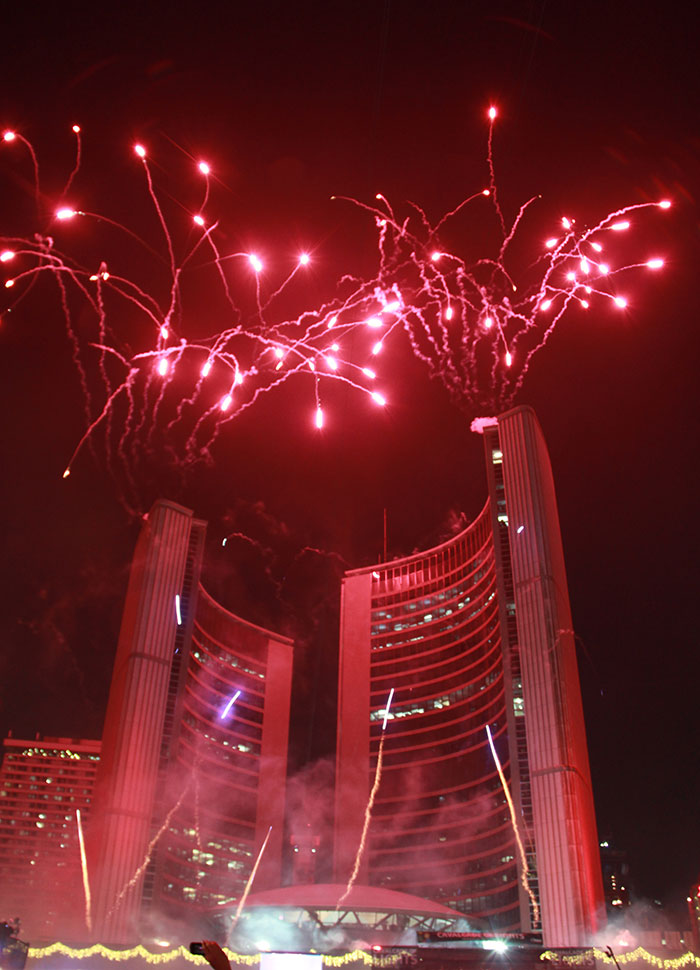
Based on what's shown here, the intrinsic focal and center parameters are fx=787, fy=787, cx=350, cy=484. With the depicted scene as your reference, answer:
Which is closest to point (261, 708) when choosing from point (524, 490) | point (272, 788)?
point (272, 788)

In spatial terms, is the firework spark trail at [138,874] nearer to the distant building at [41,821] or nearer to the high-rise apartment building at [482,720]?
the high-rise apartment building at [482,720]

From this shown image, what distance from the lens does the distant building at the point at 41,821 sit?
150 metres

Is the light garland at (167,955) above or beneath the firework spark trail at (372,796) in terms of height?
beneath

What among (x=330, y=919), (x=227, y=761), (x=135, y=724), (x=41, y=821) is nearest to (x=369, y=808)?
(x=227, y=761)

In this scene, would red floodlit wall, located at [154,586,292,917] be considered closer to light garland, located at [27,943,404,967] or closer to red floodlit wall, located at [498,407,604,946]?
light garland, located at [27,943,404,967]

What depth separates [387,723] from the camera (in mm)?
101875

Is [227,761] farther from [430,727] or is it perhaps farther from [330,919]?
[330,919]

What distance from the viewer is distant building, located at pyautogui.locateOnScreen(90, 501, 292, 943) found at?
65375 mm

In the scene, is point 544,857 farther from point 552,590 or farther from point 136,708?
point 136,708

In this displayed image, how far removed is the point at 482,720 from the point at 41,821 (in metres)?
124

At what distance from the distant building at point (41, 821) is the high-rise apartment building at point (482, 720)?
7496 centimetres

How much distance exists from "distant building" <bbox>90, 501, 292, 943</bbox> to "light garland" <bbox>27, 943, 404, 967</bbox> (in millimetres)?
10958

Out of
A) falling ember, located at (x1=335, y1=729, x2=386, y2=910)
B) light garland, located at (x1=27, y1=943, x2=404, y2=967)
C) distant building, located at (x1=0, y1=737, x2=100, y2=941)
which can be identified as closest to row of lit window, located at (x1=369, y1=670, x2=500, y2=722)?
falling ember, located at (x1=335, y1=729, x2=386, y2=910)

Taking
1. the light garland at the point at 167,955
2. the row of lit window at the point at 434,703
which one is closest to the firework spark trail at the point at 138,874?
the light garland at the point at 167,955
